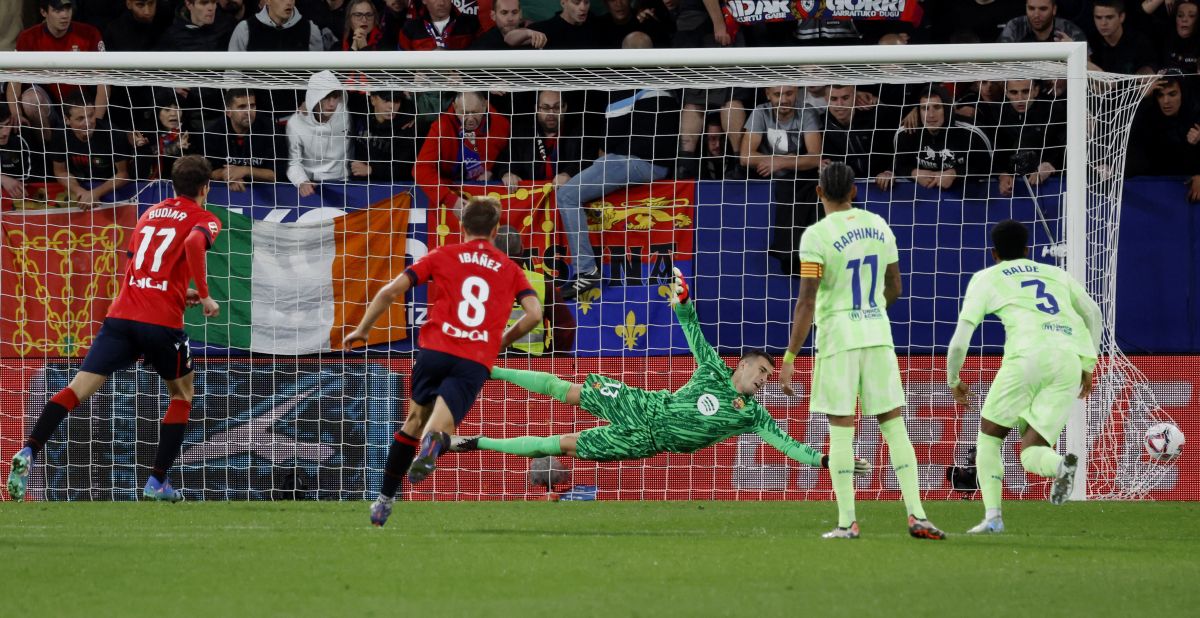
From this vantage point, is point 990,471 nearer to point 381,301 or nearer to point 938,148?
point 381,301

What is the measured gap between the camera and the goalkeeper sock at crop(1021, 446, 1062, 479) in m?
7.98

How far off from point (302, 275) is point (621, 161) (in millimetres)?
2566

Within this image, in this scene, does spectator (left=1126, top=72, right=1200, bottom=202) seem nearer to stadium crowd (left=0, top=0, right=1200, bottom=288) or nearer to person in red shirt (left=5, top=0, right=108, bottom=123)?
stadium crowd (left=0, top=0, right=1200, bottom=288)

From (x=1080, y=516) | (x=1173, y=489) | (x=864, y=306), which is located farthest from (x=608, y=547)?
(x=1173, y=489)

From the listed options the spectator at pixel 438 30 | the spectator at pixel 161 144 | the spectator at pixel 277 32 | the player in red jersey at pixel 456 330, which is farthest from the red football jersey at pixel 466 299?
the spectator at pixel 277 32

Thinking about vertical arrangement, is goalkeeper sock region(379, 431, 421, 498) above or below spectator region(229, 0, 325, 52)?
below

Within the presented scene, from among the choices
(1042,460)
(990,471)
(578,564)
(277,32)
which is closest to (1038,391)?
(1042,460)

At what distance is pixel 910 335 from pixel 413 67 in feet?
13.9

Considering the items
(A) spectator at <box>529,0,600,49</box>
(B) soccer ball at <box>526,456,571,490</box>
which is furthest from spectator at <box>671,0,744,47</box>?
(B) soccer ball at <box>526,456,571,490</box>

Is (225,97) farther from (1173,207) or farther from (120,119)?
(1173,207)

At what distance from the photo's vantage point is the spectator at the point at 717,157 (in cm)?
1215

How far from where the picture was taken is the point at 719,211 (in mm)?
11602

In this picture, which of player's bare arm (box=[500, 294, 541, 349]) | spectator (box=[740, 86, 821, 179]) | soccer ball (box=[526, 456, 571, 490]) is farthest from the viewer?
spectator (box=[740, 86, 821, 179])

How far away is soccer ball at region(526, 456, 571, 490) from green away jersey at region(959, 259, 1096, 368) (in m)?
4.05
